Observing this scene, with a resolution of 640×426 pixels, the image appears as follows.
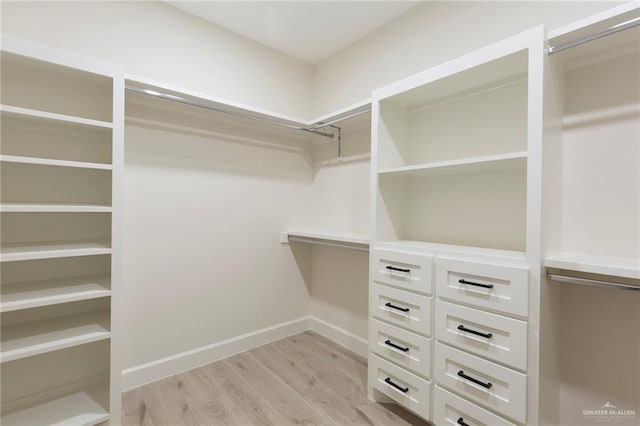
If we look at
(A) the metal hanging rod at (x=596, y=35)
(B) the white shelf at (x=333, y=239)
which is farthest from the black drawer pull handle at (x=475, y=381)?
(A) the metal hanging rod at (x=596, y=35)

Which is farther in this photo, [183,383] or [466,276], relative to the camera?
[183,383]

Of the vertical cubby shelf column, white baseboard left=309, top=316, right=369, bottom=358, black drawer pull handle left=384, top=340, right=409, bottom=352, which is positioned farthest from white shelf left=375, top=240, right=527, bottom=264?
white baseboard left=309, top=316, right=369, bottom=358

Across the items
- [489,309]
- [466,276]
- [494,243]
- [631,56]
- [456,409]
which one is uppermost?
[631,56]

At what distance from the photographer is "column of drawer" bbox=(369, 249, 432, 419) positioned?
4.93 feet

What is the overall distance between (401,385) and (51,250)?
6.16 feet

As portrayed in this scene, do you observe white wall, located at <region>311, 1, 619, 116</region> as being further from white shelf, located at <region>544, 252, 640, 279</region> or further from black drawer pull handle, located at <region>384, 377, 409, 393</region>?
black drawer pull handle, located at <region>384, 377, 409, 393</region>

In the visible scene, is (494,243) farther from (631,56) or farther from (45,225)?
(45,225)

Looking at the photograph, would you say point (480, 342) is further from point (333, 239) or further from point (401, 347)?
point (333, 239)

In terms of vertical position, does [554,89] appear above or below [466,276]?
above

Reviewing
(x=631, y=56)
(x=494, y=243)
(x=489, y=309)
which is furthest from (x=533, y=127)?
(x=489, y=309)

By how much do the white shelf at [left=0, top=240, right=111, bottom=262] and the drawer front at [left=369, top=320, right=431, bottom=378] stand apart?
1506 millimetres

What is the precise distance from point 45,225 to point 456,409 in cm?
227

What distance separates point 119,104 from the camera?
1480 millimetres

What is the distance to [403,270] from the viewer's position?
1.59m
